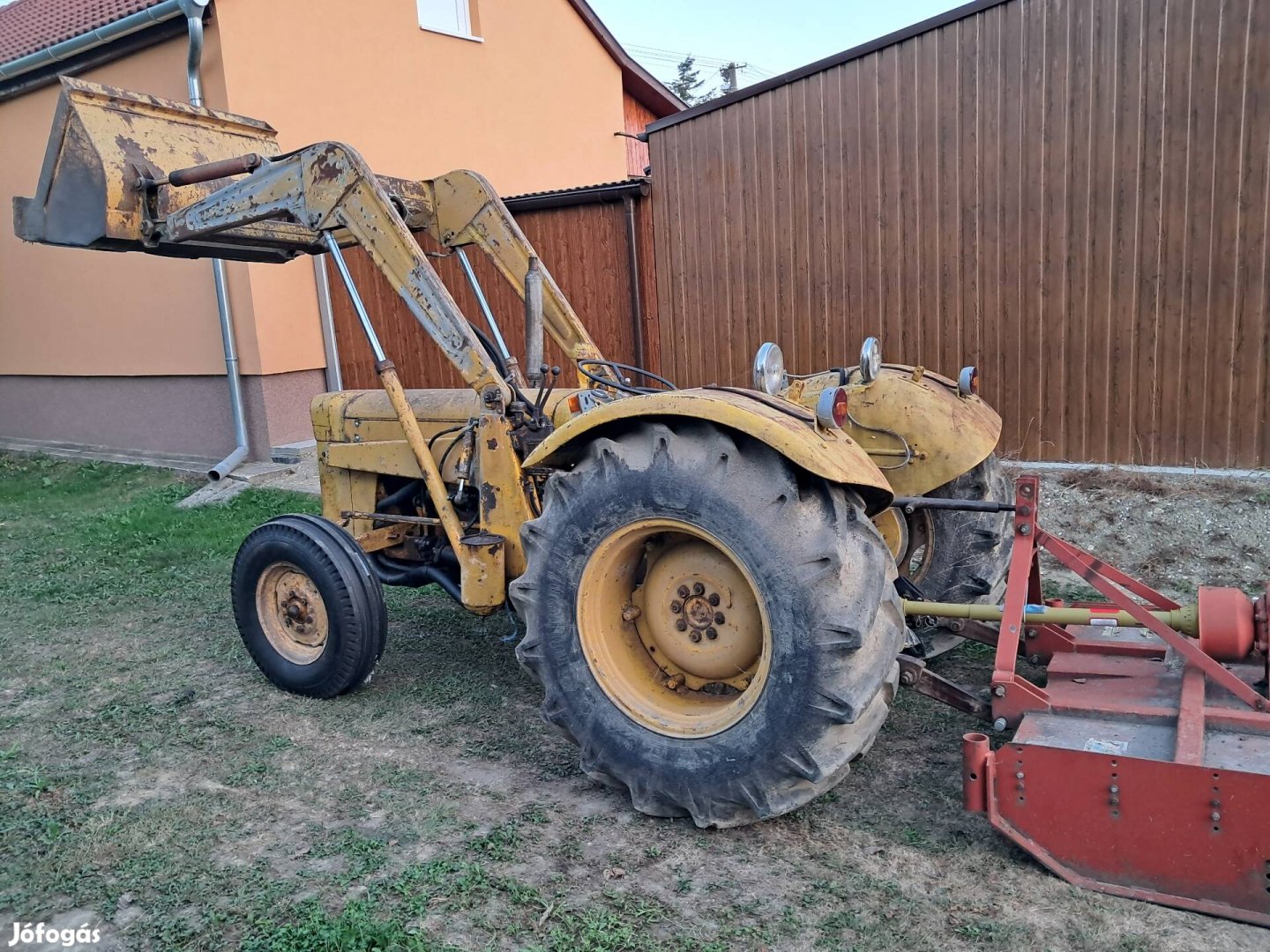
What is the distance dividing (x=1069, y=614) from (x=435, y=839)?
217 centimetres

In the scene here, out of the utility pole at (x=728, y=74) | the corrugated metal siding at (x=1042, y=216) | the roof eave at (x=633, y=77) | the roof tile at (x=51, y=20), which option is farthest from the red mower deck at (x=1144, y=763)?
the utility pole at (x=728, y=74)

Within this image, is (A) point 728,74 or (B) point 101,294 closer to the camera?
(B) point 101,294

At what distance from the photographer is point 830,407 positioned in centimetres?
310

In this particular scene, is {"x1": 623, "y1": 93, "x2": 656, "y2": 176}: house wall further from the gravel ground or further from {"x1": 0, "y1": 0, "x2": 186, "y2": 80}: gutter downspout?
the gravel ground

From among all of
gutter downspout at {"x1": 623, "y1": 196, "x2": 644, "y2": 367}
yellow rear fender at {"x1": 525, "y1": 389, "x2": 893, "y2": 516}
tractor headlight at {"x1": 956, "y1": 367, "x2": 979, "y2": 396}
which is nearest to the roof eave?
gutter downspout at {"x1": 623, "y1": 196, "x2": 644, "y2": 367}

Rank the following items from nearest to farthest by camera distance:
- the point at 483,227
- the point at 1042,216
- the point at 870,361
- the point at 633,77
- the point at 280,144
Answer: the point at 870,361
the point at 483,227
the point at 1042,216
the point at 280,144
the point at 633,77

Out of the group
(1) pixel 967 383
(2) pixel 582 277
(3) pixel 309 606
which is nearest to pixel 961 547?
(1) pixel 967 383

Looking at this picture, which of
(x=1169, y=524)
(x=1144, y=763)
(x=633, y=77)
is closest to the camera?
(x=1144, y=763)

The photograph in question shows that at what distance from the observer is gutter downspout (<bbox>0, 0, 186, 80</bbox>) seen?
31.4ft

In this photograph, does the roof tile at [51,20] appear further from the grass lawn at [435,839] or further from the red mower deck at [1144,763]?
the red mower deck at [1144,763]

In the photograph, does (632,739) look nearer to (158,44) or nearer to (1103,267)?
(1103,267)

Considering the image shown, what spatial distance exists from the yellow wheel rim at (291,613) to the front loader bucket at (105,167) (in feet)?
5.64

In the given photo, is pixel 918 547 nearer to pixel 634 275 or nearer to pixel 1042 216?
pixel 1042 216

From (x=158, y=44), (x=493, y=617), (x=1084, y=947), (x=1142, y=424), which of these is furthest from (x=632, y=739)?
(x=158, y=44)
